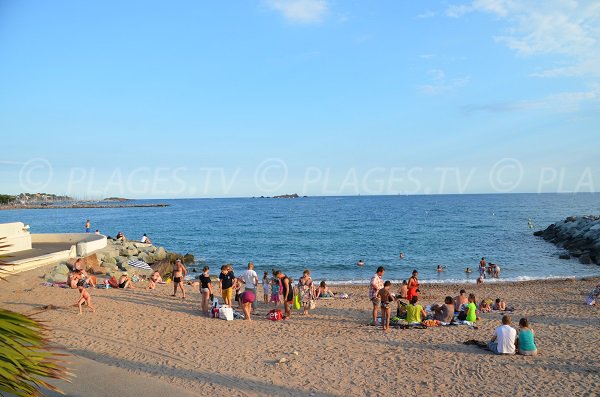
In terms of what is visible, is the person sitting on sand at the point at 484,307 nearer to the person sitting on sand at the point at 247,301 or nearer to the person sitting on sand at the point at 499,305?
the person sitting on sand at the point at 499,305

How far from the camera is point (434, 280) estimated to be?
24.5 metres

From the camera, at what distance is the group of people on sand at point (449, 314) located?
31.9ft

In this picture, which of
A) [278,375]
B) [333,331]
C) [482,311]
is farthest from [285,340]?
[482,311]

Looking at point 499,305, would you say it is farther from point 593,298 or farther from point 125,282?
point 125,282

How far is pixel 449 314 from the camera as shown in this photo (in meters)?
12.5

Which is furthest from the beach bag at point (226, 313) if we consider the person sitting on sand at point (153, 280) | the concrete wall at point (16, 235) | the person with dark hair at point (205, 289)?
the concrete wall at point (16, 235)

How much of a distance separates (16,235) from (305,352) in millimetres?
18970

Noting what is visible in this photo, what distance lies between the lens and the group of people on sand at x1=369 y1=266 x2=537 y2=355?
9.73 m

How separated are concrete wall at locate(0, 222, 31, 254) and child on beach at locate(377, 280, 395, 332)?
18.3 metres

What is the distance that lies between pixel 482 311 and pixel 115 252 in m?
19.7

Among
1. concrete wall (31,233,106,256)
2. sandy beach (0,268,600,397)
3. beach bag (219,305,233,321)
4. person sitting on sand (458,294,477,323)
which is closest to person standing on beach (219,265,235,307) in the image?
beach bag (219,305,233,321)

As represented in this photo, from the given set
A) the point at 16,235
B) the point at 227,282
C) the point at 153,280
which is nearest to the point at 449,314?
the point at 227,282

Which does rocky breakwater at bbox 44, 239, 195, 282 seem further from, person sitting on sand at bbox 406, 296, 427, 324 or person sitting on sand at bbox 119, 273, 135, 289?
person sitting on sand at bbox 406, 296, 427, 324

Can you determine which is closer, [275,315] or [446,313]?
[446,313]
